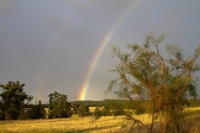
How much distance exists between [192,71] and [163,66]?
69.9 inches

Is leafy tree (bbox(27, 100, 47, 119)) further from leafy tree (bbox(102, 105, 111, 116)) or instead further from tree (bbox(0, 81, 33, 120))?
leafy tree (bbox(102, 105, 111, 116))

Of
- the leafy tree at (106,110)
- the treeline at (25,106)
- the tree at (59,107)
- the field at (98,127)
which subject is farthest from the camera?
the tree at (59,107)

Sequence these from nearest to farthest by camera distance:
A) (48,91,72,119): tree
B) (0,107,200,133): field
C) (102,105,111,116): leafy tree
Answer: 1. (102,105,111,116): leafy tree
2. (0,107,200,133): field
3. (48,91,72,119): tree

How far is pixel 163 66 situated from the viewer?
543 inches

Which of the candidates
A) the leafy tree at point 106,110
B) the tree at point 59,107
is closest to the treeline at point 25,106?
the tree at point 59,107

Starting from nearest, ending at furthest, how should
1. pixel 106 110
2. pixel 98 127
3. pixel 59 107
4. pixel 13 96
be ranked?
pixel 106 110, pixel 98 127, pixel 13 96, pixel 59 107

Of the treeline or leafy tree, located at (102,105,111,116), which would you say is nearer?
leafy tree, located at (102,105,111,116)

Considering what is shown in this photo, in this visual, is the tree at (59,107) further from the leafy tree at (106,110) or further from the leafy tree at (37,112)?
the leafy tree at (106,110)

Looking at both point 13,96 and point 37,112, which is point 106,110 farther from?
point 37,112

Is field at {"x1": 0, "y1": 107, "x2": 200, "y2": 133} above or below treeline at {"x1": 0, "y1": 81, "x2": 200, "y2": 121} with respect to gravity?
below

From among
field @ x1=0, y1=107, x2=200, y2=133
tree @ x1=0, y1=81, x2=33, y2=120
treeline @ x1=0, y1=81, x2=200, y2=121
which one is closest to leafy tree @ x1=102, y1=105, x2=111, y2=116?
field @ x1=0, y1=107, x2=200, y2=133

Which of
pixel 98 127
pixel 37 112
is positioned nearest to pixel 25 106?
pixel 37 112

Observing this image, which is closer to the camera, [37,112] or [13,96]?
[13,96]

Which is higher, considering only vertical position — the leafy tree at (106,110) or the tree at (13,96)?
the tree at (13,96)
